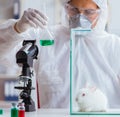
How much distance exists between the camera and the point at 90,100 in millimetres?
1087

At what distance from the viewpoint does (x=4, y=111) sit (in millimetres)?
1138

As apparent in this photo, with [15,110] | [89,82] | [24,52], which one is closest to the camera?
[15,110]

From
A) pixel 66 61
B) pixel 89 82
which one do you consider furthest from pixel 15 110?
pixel 66 61

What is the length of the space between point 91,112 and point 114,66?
0.39 metres

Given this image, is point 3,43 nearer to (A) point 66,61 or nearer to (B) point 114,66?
(A) point 66,61

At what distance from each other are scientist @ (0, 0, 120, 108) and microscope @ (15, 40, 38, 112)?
175 mm

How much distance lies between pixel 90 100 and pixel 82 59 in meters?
0.32

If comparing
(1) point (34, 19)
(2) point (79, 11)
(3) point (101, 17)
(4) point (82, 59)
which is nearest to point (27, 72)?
(1) point (34, 19)

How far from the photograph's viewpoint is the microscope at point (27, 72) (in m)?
1.11

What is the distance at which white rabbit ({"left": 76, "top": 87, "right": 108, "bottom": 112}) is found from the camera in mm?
1088

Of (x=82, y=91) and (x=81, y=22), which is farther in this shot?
(x=81, y=22)

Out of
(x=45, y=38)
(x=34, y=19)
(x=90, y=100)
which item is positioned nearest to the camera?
(x=90, y=100)

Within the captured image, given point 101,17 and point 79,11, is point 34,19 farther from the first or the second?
point 101,17

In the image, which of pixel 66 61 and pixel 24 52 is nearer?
pixel 24 52
